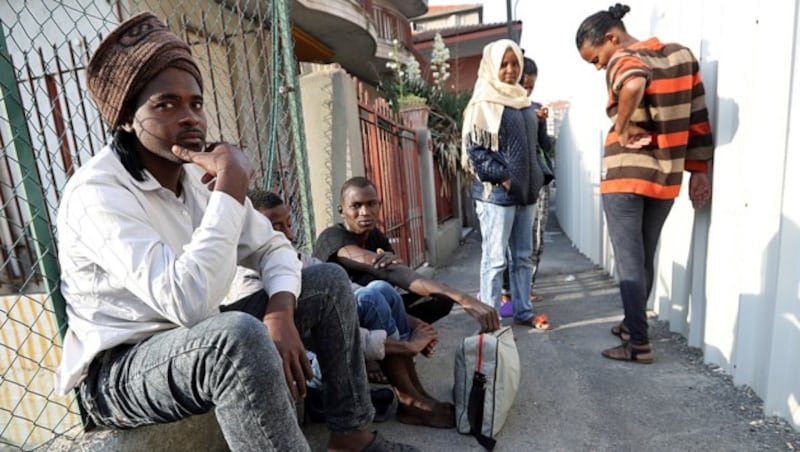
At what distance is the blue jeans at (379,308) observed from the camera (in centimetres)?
211

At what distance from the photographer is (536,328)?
323cm

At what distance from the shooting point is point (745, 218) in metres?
2.13

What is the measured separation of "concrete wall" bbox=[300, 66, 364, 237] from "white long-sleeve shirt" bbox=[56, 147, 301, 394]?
1897 mm

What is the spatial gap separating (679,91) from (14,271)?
533cm

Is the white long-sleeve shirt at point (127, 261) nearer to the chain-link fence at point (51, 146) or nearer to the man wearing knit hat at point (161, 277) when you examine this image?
the man wearing knit hat at point (161, 277)

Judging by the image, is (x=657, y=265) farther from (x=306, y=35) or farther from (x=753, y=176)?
(x=306, y=35)

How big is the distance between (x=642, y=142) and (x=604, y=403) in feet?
4.54

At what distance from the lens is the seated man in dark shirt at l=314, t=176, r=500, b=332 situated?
7.76 feet

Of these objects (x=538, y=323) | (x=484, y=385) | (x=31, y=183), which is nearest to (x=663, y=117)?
(x=538, y=323)

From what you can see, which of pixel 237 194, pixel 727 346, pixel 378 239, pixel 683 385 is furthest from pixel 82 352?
pixel 727 346

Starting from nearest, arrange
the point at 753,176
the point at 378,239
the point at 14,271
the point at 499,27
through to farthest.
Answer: the point at 753,176, the point at 378,239, the point at 14,271, the point at 499,27

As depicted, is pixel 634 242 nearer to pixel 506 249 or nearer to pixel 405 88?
pixel 506 249

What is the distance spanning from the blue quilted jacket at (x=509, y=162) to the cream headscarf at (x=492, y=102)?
0.05 meters

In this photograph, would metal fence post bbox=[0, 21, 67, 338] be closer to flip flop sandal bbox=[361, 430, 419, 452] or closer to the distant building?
flip flop sandal bbox=[361, 430, 419, 452]
